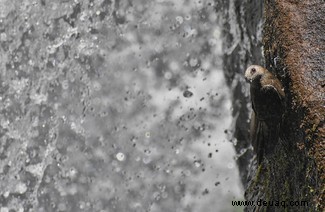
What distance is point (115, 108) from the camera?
369 cm

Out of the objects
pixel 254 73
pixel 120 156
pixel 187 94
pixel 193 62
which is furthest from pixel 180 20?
pixel 254 73

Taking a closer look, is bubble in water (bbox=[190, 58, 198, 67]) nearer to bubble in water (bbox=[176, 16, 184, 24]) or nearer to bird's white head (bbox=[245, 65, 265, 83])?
bubble in water (bbox=[176, 16, 184, 24])

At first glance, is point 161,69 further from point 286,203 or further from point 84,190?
point 286,203

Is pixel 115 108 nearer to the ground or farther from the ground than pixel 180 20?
nearer to the ground

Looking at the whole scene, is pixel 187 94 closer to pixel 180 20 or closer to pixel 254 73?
pixel 180 20

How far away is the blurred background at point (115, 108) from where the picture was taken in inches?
139

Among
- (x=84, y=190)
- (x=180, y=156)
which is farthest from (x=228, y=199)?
(x=84, y=190)

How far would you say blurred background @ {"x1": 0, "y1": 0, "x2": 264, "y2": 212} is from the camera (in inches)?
139

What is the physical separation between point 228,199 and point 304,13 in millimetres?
1763

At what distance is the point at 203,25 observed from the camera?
380 centimetres

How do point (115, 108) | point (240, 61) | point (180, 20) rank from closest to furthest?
point (240, 61) < point (115, 108) < point (180, 20)

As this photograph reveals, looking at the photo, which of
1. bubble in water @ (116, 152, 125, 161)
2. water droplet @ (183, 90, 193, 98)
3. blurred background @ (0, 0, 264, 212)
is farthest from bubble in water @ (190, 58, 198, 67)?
bubble in water @ (116, 152, 125, 161)

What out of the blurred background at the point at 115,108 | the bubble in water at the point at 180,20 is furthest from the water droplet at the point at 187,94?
the bubble in water at the point at 180,20

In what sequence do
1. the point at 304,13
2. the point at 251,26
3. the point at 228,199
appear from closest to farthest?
the point at 304,13 < the point at 251,26 < the point at 228,199
